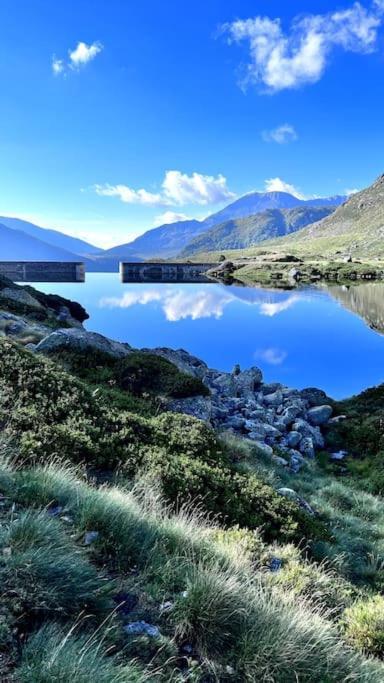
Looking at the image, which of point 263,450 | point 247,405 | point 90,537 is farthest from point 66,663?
point 247,405

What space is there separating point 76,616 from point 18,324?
18.0 m

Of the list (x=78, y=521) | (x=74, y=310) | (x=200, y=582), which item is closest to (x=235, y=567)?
(x=200, y=582)

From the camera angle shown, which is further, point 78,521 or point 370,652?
point 78,521

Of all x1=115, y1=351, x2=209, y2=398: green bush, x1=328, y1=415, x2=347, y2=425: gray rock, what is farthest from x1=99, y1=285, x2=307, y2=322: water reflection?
x1=115, y1=351, x2=209, y2=398: green bush

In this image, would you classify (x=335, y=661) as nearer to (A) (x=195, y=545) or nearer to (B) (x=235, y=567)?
(B) (x=235, y=567)

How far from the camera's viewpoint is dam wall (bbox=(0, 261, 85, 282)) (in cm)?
12888

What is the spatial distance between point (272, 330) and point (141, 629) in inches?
1899

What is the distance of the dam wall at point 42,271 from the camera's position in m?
129

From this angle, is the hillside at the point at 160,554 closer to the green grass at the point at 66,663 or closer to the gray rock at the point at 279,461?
the green grass at the point at 66,663

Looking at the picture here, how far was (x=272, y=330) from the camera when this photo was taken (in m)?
51.0

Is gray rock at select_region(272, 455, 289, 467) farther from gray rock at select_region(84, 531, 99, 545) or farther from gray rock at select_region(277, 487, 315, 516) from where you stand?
gray rock at select_region(84, 531, 99, 545)

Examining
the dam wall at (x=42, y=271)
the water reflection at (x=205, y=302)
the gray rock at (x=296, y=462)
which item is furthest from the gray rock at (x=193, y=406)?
the dam wall at (x=42, y=271)

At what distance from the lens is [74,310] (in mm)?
48188

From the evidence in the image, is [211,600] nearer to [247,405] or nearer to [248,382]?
[247,405]
